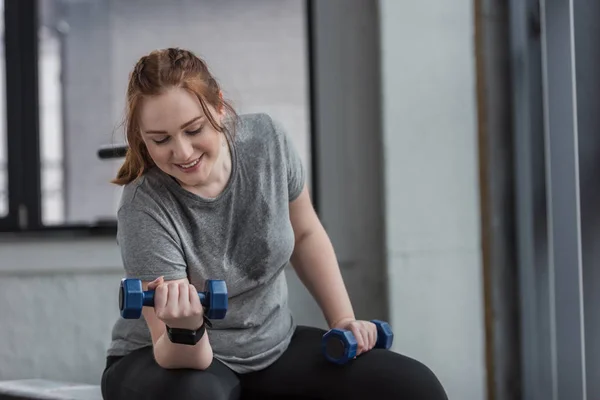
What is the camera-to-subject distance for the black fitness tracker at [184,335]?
0.98 metres

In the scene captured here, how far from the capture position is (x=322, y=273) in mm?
1268

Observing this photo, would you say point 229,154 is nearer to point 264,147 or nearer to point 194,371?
point 264,147

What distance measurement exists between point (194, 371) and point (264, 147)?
14.6 inches

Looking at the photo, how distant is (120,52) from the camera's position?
235 cm

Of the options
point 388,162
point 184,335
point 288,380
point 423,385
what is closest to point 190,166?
point 184,335

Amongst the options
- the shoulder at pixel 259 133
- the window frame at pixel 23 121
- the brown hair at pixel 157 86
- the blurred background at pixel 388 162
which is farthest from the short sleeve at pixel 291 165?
the window frame at pixel 23 121

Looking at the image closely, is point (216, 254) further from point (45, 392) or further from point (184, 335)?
point (45, 392)

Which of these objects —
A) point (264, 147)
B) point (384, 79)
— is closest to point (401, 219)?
point (384, 79)

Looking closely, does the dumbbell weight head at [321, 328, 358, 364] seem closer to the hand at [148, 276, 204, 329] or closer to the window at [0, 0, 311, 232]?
the hand at [148, 276, 204, 329]

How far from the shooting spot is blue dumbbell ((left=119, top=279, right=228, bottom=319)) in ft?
2.94

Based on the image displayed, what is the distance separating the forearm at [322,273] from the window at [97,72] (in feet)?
3.38

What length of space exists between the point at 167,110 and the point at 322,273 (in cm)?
40

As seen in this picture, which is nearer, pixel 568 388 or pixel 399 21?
pixel 568 388

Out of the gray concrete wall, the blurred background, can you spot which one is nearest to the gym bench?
the blurred background
